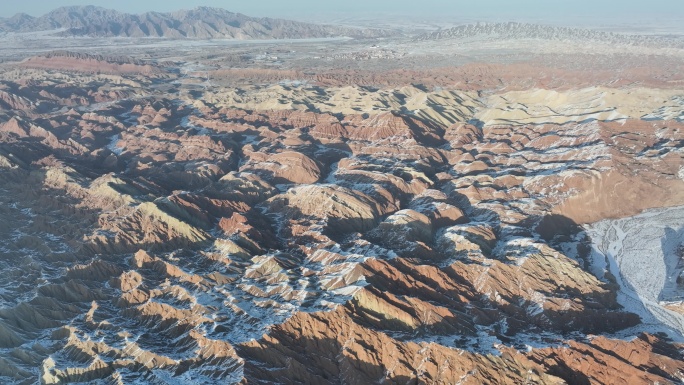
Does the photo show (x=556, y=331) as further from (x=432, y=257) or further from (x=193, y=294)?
(x=193, y=294)

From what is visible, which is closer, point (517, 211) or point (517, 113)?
point (517, 211)

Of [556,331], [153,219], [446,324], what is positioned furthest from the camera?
[153,219]

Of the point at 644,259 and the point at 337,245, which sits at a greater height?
the point at 337,245

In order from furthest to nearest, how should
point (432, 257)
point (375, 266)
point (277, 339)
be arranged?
1. point (432, 257)
2. point (375, 266)
3. point (277, 339)

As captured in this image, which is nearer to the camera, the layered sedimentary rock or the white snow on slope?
the layered sedimentary rock

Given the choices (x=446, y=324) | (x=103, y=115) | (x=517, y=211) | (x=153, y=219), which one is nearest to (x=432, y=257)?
(x=446, y=324)

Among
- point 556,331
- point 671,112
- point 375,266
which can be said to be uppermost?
point 671,112

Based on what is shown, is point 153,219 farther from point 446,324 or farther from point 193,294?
point 446,324

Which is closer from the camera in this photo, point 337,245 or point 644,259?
point 337,245

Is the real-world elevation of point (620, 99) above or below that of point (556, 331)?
above
